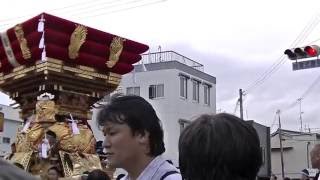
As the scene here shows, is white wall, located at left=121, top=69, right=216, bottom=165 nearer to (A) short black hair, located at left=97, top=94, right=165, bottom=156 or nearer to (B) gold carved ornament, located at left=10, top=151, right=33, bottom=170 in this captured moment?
(B) gold carved ornament, located at left=10, top=151, right=33, bottom=170

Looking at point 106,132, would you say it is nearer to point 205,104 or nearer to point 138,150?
point 138,150

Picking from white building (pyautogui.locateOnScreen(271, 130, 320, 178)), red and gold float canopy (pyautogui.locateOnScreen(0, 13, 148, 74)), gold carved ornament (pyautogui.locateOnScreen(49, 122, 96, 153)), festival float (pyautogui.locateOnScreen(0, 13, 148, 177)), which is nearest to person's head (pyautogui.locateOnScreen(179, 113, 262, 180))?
festival float (pyautogui.locateOnScreen(0, 13, 148, 177))

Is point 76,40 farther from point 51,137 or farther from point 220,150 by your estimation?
point 220,150

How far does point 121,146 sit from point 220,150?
31.3 inches

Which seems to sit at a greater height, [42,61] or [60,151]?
[42,61]

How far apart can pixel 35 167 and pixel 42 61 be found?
1.56m

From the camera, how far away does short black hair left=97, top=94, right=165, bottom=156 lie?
247 centimetres

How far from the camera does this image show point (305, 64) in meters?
12.3

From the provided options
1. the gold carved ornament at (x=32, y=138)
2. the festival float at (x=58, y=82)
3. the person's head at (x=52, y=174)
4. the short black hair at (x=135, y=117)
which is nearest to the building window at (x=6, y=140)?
the festival float at (x=58, y=82)

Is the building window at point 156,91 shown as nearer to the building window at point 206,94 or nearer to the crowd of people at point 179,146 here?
the building window at point 206,94

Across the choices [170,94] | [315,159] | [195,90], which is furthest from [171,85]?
[315,159]

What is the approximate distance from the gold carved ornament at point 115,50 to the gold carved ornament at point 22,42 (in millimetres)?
1357

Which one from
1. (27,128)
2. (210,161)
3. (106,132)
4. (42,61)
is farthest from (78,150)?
(210,161)

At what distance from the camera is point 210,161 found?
1732 mm
